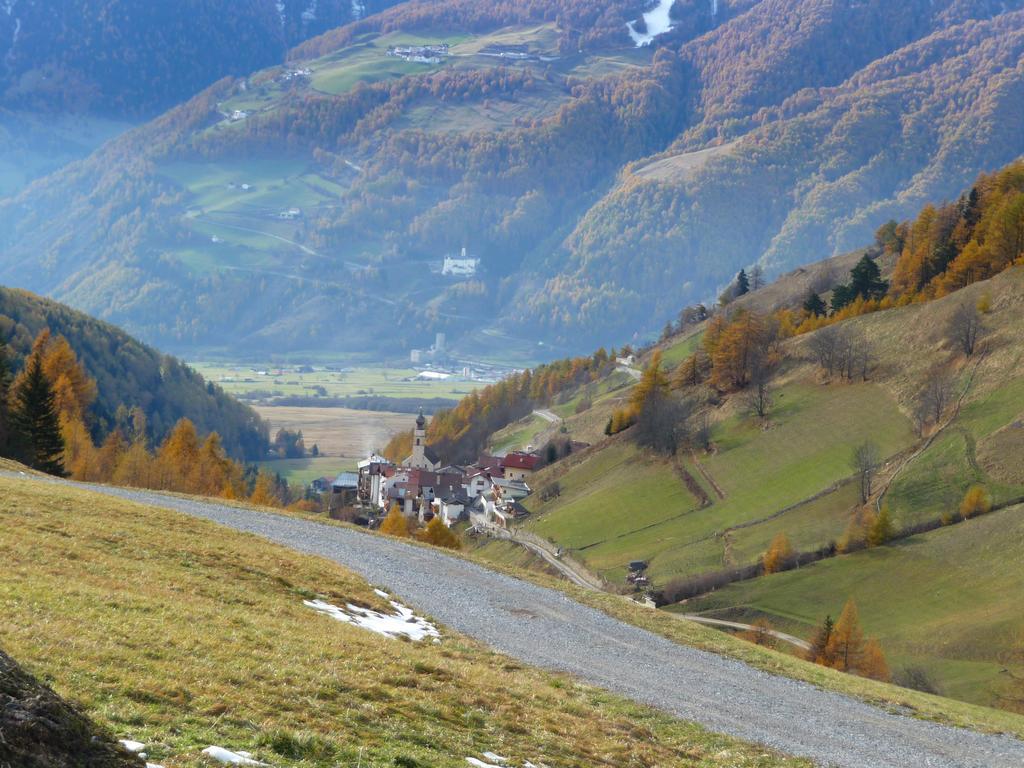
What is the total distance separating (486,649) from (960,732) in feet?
45.5

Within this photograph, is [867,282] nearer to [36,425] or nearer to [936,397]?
[936,397]

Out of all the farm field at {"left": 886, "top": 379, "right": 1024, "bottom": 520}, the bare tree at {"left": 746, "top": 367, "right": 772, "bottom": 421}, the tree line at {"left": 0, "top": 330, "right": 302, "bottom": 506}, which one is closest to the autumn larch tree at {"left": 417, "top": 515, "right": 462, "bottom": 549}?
the tree line at {"left": 0, "top": 330, "right": 302, "bottom": 506}

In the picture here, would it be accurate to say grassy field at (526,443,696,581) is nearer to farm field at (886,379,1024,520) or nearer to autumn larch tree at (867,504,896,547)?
autumn larch tree at (867,504,896,547)

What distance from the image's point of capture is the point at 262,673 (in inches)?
872

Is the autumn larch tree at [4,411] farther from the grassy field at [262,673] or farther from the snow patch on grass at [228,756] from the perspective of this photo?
the snow patch on grass at [228,756]

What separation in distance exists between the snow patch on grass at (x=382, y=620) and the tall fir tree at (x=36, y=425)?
49.2 meters

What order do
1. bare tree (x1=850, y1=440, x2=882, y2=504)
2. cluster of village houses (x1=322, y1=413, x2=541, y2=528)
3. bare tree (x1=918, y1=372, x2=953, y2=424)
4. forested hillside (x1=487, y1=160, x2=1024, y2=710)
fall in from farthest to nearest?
cluster of village houses (x1=322, y1=413, x2=541, y2=528), bare tree (x1=918, y1=372, x2=953, y2=424), bare tree (x1=850, y1=440, x2=882, y2=504), forested hillside (x1=487, y1=160, x2=1024, y2=710)

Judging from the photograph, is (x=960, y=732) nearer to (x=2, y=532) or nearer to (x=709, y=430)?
(x=2, y=532)

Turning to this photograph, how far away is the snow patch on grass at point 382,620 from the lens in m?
32.6

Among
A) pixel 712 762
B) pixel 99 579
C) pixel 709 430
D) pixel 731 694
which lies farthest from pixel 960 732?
pixel 709 430

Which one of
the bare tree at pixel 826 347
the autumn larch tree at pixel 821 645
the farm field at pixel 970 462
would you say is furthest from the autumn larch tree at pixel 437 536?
the bare tree at pixel 826 347

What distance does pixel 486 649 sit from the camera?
33031mm

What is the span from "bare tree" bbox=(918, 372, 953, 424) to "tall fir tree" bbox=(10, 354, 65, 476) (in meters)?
81.4

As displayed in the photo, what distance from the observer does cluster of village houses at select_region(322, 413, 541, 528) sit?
157875 mm
